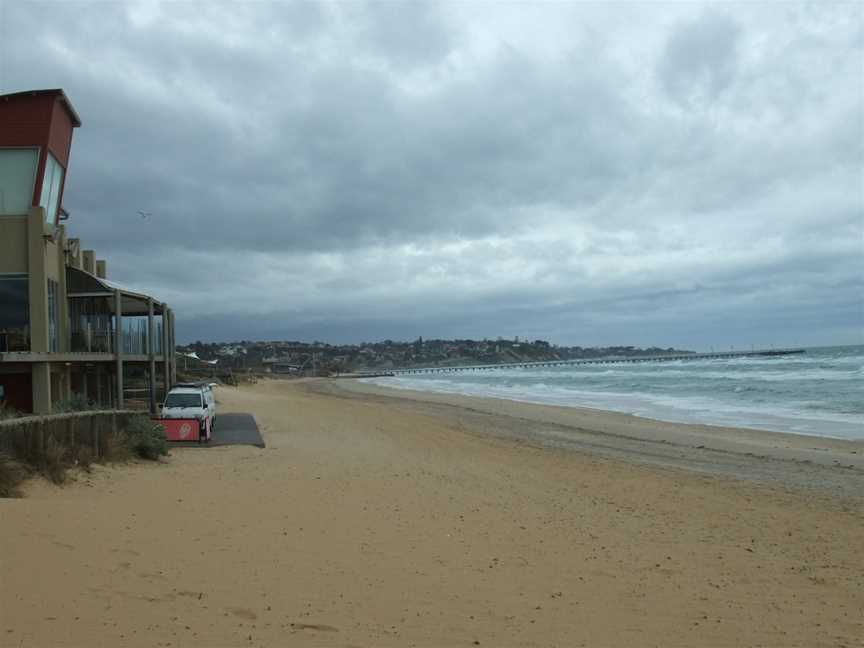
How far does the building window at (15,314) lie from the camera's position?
19.0 metres

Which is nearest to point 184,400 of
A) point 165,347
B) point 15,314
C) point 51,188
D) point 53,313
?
point 53,313

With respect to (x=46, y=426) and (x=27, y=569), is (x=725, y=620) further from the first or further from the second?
(x=46, y=426)

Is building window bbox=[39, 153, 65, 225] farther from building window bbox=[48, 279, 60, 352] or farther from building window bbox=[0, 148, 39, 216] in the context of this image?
building window bbox=[48, 279, 60, 352]

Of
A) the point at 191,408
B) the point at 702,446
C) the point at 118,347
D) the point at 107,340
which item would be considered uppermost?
the point at 107,340

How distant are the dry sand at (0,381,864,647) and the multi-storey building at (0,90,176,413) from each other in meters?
8.45

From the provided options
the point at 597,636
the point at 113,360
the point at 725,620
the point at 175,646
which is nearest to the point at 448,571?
the point at 597,636

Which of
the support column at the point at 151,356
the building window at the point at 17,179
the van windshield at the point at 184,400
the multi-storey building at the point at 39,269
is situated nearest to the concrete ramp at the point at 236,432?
the van windshield at the point at 184,400

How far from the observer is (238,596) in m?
5.07

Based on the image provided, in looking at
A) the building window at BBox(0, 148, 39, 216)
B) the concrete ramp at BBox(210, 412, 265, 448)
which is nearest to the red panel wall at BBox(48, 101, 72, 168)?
the building window at BBox(0, 148, 39, 216)

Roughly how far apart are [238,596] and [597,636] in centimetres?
248

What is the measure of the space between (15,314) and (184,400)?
5073mm

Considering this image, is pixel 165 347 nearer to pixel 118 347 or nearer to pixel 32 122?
pixel 118 347

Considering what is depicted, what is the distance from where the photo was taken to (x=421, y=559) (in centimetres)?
652

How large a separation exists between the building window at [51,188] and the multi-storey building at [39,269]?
27 millimetres
